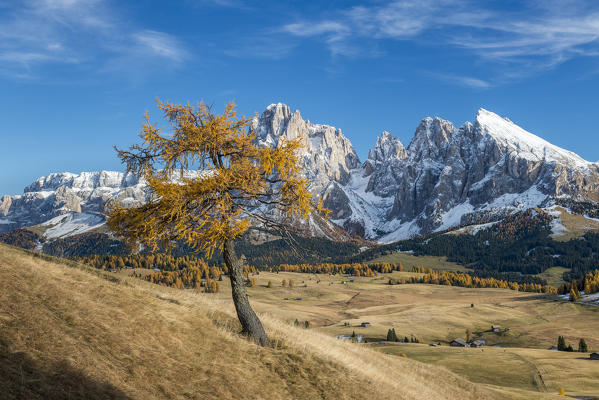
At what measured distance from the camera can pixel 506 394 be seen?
41.1m

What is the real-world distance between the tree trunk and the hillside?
40.6 inches

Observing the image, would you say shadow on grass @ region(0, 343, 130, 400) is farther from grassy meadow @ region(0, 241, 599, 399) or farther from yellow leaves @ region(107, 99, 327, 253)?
yellow leaves @ region(107, 99, 327, 253)

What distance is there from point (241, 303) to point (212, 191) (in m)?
6.34

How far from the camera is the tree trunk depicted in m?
23.1

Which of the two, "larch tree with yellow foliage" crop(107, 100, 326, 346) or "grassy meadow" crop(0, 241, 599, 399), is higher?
"larch tree with yellow foliage" crop(107, 100, 326, 346)

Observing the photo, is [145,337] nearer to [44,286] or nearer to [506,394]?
[44,286]

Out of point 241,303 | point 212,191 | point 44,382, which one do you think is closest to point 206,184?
point 212,191

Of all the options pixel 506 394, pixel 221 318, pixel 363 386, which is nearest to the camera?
pixel 363 386

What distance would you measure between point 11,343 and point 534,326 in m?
191

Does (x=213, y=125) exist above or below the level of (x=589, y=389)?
above

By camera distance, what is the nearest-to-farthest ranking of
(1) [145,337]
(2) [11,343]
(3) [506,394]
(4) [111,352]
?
1. (2) [11,343]
2. (4) [111,352]
3. (1) [145,337]
4. (3) [506,394]

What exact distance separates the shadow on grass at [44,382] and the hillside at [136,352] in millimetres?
28

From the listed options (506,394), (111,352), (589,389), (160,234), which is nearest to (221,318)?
(160,234)

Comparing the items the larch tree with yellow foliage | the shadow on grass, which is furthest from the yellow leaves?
the shadow on grass
